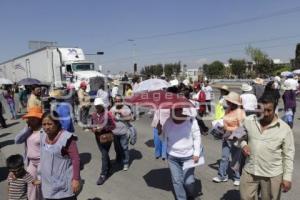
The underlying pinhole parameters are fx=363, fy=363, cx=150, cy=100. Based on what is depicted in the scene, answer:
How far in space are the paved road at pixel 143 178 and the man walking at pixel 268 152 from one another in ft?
6.10

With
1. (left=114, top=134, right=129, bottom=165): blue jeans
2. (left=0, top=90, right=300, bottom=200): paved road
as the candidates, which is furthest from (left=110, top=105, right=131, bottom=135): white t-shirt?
(left=0, top=90, right=300, bottom=200): paved road

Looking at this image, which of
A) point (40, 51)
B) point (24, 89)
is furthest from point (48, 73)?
point (24, 89)

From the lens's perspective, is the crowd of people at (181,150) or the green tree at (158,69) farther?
the green tree at (158,69)

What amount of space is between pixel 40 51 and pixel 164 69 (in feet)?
198

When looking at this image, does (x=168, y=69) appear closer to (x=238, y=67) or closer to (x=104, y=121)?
(x=238, y=67)

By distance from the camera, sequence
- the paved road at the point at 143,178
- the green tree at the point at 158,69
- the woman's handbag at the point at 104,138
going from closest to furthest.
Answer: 1. the paved road at the point at 143,178
2. the woman's handbag at the point at 104,138
3. the green tree at the point at 158,69

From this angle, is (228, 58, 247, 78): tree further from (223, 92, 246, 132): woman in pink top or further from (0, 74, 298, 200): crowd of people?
(223, 92, 246, 132): woman in pink top

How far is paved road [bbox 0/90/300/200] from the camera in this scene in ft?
20.1

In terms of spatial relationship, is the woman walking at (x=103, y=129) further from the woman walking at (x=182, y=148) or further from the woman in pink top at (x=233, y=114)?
the woman in pink top at (x=233, y=114)

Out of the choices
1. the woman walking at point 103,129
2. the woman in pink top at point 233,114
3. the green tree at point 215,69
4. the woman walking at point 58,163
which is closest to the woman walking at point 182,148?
the woman in pink top at point 233,114

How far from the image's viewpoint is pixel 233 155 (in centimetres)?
615

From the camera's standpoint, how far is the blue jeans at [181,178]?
517 centimetres

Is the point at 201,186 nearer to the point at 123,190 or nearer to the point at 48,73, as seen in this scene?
the point at 123,190

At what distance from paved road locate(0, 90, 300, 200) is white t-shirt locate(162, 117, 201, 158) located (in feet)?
3.81
